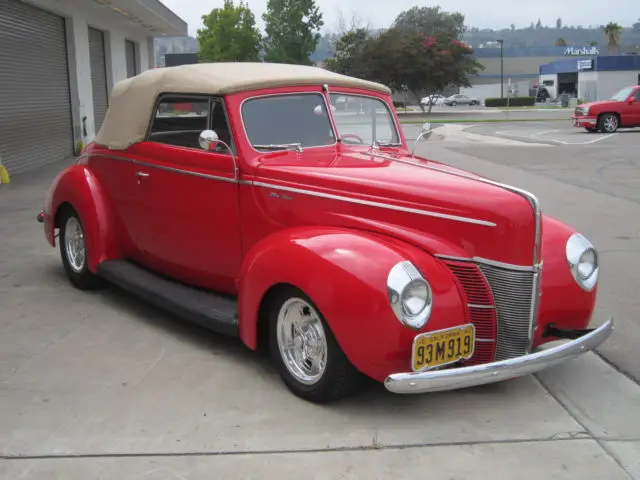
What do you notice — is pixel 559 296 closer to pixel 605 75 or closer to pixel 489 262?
pixel 489 262

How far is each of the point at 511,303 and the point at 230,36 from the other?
5596 cm

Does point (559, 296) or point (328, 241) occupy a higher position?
point (328, 241)

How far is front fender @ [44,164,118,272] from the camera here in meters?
5.84

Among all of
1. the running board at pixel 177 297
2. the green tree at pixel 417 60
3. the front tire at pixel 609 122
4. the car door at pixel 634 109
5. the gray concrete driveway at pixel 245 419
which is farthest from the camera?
the green tree at pixel 417 60

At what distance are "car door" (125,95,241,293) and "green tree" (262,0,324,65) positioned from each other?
52668 mm

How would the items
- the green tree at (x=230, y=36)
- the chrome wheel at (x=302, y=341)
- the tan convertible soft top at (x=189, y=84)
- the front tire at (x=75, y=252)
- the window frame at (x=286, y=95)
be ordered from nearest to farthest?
the chrome wheel at (x=302, y=341) → the window frame at (x=286, y=95) → the tan convertible soft top at (x=189, y=84) → the front tire at (x=75, y=252) → the green tree at (x=230, y=36)

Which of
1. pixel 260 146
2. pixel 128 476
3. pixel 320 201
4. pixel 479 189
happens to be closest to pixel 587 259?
pixel 479 189

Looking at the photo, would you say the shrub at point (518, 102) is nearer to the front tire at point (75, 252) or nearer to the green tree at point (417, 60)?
the green tree at point (417, 60)

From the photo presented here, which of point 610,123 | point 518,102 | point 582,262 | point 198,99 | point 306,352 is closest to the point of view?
point 306,352

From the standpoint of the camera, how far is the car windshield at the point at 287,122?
4.75 m

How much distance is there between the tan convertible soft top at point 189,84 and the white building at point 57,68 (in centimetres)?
914

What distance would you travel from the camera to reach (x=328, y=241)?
12.6ft

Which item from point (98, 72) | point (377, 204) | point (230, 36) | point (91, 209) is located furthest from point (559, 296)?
point (230, 36)

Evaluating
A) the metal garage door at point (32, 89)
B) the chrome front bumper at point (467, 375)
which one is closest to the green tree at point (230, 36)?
the metal garage door at point (32, 89)
